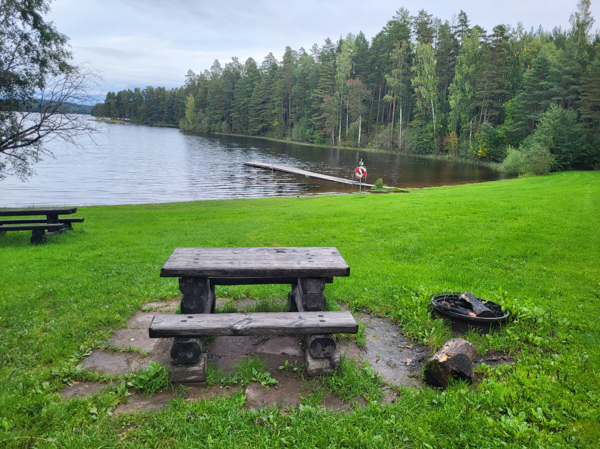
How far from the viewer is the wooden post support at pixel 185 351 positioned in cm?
304

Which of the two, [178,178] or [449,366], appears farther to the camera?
[178,178]

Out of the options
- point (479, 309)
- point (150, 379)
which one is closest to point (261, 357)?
point (150, 379)

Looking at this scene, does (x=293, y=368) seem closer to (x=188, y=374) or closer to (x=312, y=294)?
(x=312, y=294)

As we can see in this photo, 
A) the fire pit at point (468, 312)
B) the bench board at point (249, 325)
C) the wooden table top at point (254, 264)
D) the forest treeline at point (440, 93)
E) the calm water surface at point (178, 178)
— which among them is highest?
the forest treeline at point (440, 93)

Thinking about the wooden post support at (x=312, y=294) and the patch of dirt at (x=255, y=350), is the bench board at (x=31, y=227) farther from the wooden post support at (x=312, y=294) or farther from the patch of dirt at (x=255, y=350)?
the wooden post support at (x=312, y=294)

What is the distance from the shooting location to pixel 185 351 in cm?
305

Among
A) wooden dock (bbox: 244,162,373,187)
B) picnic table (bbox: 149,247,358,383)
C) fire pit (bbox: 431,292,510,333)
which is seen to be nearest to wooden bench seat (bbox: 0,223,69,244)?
picnic table (bbox: 149,247,358,383)

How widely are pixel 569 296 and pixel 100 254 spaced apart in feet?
25.4

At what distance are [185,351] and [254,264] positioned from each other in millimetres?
943

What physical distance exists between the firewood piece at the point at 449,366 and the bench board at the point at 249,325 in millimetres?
725

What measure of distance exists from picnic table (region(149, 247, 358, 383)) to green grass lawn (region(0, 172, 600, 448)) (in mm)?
471

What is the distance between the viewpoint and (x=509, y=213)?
401 inches

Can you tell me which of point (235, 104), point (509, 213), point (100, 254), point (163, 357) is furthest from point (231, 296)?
point (235, 104)

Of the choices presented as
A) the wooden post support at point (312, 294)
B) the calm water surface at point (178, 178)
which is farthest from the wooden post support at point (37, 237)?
the calm water surface at point (178, 178)
